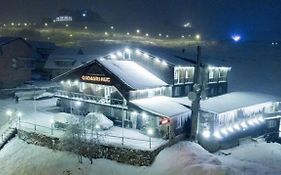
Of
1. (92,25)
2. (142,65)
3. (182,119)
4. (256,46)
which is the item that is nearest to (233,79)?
(256,46)

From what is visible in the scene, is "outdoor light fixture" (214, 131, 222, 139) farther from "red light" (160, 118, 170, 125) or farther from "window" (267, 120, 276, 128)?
"window" (267, 120, 276, 128)

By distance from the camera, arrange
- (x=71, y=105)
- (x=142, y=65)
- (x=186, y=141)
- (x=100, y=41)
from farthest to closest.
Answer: (x=100, y=41)
(x=142, y=65)
(x=71, y=105)
(x=186, y=141)

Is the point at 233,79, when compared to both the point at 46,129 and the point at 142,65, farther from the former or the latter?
the point at 46,129

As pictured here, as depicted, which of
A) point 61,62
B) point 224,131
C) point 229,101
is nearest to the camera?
point 224,131

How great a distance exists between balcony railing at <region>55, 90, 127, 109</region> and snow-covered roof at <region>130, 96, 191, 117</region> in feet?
6.03

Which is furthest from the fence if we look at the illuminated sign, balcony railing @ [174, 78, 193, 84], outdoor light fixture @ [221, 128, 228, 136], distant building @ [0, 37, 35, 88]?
distant building @ [0, 37, 35, 88]

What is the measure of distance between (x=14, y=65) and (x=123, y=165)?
4157 cm

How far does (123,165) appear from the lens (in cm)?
2989

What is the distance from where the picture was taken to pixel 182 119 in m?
35.7

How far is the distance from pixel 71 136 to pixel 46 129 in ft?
20.2

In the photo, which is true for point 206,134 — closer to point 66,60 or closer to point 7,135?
point 7,135

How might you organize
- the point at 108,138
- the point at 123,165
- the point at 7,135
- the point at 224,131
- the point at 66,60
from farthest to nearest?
the point at 66,60
the point at 224,131
the point at 7,135
the point at 108,138
the point at 123,165

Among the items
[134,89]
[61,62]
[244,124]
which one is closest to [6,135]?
[134,89]

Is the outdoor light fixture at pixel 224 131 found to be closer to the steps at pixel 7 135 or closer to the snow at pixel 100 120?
the snow at pixel 100 120
